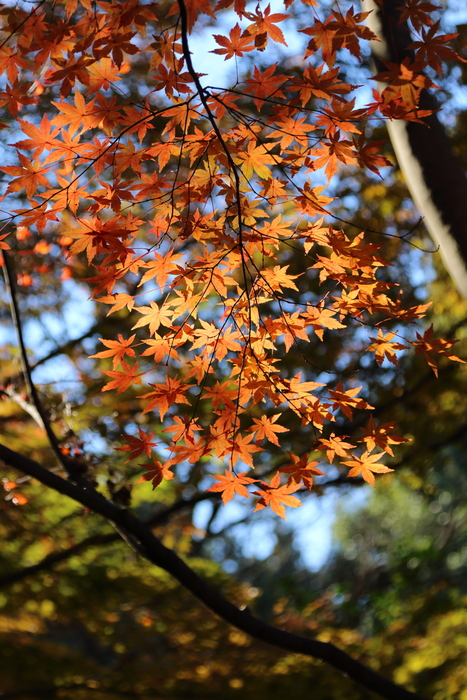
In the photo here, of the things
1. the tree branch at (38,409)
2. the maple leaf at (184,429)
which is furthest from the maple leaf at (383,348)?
the tree branch at (38,409)

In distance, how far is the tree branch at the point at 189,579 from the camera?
5.57 feet

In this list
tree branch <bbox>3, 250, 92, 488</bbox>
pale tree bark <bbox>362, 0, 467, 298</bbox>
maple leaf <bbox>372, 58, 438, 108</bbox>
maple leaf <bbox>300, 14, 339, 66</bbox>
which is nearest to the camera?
maple leaf <bbox>372, 58, 438, 108</bbox>

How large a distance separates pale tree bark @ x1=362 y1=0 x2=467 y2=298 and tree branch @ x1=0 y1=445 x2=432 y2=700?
1.52m

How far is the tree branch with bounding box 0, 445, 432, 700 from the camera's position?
5.57 ft

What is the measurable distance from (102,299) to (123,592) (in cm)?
442

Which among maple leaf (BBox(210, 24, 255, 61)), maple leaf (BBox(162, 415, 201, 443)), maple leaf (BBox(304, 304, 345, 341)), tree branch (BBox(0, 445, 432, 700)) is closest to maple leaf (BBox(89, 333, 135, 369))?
maple leaf (BBox(162, 415, 201, 443))

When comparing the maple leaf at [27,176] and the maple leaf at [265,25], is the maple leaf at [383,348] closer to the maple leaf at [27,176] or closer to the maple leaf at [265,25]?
the maple leaf at [265,25]

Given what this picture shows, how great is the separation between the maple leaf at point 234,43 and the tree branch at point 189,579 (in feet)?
4.52

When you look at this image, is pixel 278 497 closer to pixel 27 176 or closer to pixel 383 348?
pixel 383 348

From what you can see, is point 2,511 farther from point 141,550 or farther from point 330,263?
point 330,263

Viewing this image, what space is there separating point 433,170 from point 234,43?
3.35ft

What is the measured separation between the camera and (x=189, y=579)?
5.90ft

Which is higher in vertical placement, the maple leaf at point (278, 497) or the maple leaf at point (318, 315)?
the maple leaf at point (318, 315)

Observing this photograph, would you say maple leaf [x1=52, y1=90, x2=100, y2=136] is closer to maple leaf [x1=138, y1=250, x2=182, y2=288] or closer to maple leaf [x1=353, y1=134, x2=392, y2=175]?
maple leaf [x1=138, y1=250, x2=182, y2=288]
